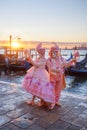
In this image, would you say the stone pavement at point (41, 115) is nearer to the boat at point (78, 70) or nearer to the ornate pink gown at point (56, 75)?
the ornate pink gown at point (56, 75)

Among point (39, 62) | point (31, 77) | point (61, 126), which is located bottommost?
point (61, 126)

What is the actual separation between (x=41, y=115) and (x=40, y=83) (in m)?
0.91

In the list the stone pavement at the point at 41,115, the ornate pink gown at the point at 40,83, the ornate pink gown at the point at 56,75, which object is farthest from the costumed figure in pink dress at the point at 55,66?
the stone pavement at the point at 41,115

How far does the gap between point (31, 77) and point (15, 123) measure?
Result: 59.4 inches

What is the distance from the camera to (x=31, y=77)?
207 inches

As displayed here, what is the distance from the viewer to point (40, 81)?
17.0 feet

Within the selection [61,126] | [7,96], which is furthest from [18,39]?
[61,126]

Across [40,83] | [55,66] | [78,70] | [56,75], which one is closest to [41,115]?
[40,83]

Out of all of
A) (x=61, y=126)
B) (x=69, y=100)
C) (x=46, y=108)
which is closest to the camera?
(x=61, y=126)

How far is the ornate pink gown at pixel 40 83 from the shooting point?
199 inches

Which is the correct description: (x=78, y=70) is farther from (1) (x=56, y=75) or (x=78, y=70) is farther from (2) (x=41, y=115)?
(2) (x=41, y=115)

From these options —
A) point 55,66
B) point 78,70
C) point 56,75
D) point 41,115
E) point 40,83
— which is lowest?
point 78,70

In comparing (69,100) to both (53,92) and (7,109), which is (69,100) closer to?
(53,92)

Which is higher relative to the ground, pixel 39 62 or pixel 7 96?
pixel 39 62
